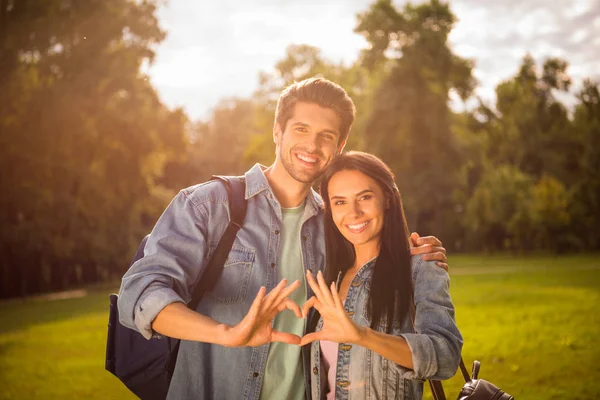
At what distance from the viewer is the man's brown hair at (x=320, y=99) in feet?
13.2

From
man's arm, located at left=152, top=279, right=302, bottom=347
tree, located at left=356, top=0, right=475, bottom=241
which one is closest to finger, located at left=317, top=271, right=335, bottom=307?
man's arm, located at left=152, top=279, right=302, bottom=347

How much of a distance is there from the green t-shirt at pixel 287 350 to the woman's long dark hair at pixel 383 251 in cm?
23

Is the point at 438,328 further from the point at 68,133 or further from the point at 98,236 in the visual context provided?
the point at 98,236

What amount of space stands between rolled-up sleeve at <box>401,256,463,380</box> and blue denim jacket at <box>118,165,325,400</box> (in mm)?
883

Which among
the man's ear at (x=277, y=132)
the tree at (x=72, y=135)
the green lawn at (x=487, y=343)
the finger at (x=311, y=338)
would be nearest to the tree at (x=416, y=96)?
the tree at (x=72, y=135)

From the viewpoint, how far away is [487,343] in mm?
11688

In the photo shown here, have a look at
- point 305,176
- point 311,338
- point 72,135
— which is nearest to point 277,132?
point 305,176

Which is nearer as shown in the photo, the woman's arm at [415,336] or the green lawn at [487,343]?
the woman's arm at [415,336]

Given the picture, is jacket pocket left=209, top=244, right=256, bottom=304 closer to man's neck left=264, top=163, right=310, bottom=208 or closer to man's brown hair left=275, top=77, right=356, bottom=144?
man's neck left=264, top=163, right=310, bottom=208

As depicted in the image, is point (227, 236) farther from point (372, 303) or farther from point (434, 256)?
point (434, 256)

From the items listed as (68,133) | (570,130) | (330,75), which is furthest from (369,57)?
(68,133)

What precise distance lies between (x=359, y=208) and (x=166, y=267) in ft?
4.15

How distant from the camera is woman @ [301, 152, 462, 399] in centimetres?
280

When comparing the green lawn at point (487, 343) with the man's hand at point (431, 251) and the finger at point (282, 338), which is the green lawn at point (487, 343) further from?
the finger at point (282, 338)
